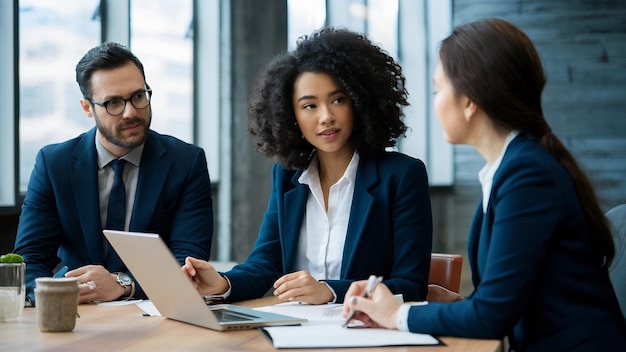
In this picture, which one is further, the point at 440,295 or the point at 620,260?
the point at 440,295

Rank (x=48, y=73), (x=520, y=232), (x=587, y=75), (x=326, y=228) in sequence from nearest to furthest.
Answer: (x=520, y=232), (x=326, y=228), (x=48, y=73), (x=587, y=75)

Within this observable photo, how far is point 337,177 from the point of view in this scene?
250 centimetres

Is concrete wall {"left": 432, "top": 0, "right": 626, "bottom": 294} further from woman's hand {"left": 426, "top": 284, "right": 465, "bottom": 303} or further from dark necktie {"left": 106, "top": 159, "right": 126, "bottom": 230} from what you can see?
dark necktie {"left": 106, "top": 159, "right": 126, "bottom": 230}

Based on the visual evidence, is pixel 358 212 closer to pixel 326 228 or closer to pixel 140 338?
pixel 326 228

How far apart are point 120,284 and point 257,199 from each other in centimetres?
352

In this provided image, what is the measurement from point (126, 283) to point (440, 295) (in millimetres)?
831

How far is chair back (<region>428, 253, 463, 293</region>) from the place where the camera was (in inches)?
99.4

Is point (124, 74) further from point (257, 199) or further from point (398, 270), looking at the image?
point (257, 199)

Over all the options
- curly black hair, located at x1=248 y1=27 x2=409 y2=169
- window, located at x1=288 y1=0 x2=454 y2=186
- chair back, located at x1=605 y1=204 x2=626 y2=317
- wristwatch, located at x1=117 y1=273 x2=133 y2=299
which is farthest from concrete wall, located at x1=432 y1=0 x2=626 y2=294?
wristwatch, located at x1=117 y1=273 x2=133 y2=299

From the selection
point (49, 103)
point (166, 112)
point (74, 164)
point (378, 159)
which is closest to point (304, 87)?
point (378, 159)

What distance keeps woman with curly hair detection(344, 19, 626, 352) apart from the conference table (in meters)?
0.07

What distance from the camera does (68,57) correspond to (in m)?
4.13

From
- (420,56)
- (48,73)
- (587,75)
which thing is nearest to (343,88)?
(48,73)

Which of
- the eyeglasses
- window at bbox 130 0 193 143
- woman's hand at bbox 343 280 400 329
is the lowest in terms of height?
woman's hand at bbox 343 280 400 329
